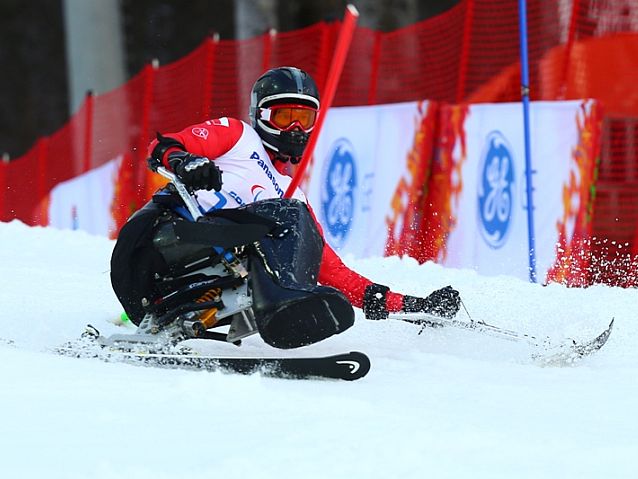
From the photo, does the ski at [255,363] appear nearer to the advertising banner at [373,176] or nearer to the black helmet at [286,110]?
the black helmet at [286,110]

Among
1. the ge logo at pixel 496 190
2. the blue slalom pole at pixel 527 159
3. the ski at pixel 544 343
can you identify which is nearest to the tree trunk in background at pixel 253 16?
the ge logo at pixel 496 190

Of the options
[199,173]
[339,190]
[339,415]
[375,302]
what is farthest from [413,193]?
[339,415]

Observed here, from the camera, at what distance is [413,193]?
31.5 feet

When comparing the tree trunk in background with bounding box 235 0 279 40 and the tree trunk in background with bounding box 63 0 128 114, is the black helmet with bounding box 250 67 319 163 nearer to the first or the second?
the tree trunk in background with bounding box 235 0 279 40

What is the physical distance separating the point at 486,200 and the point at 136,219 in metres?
4.14

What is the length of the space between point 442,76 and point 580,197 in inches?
97.9

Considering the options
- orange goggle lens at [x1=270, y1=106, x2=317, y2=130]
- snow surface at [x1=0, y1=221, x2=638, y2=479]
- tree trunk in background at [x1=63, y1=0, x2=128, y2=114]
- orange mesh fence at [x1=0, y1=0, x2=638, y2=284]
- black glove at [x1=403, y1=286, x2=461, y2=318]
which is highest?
tree trunk in background at [x1=63, y1=0, x2=128, y2=114]

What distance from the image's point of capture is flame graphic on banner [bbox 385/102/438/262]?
31.3ft

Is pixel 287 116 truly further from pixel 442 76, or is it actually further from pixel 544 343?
pixel 442 76

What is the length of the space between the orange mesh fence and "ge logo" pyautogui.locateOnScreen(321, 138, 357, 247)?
1011 mm

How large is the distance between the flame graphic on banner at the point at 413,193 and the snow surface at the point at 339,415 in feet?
11.2

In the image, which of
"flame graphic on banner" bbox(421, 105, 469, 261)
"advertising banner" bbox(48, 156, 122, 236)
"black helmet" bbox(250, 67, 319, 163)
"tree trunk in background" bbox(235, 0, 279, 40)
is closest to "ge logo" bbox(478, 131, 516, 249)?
"flame graphic on banner" bbox(421, 105, 469, 261)

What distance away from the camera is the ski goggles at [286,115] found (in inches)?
222

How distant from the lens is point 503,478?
350cm
